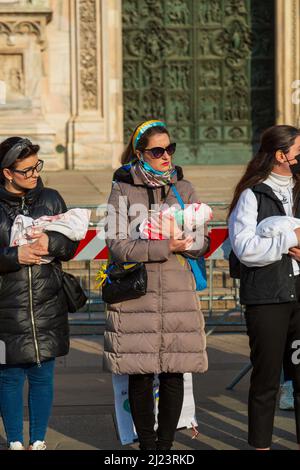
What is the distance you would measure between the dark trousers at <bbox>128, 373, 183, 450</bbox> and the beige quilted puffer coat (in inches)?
4.4

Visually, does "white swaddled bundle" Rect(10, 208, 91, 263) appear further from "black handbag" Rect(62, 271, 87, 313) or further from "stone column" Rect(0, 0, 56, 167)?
"stone column" Rect(0, 0, 56, 167)

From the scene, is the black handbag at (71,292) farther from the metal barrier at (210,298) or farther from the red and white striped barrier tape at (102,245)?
the metal barrier at (210,298)

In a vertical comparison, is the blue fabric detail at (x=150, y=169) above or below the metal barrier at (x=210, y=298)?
above

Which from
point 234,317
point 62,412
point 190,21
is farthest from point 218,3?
point 62,412

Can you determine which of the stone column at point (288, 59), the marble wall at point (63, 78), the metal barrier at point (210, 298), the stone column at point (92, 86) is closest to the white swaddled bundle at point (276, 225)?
the metal barrier at point (210, 298)

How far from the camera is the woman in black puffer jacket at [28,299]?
6.08 meters

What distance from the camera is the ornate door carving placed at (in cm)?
1870

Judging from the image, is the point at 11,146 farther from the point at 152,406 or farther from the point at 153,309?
the point at 152,406

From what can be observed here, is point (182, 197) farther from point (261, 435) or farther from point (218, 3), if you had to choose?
point (218, 3)

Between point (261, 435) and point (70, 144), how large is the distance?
12.1m

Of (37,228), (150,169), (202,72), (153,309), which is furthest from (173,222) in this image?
(202,72)

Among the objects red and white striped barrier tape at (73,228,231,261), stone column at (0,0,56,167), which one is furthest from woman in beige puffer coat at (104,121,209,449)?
stone column at (0,0,56,167)

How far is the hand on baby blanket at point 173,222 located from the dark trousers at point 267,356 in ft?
1.66

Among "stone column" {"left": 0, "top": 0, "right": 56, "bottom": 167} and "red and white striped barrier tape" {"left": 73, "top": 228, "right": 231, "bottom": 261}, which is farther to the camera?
"stone column" {"left": 0, "top": 0, "right": 56, "bottom": 167}
